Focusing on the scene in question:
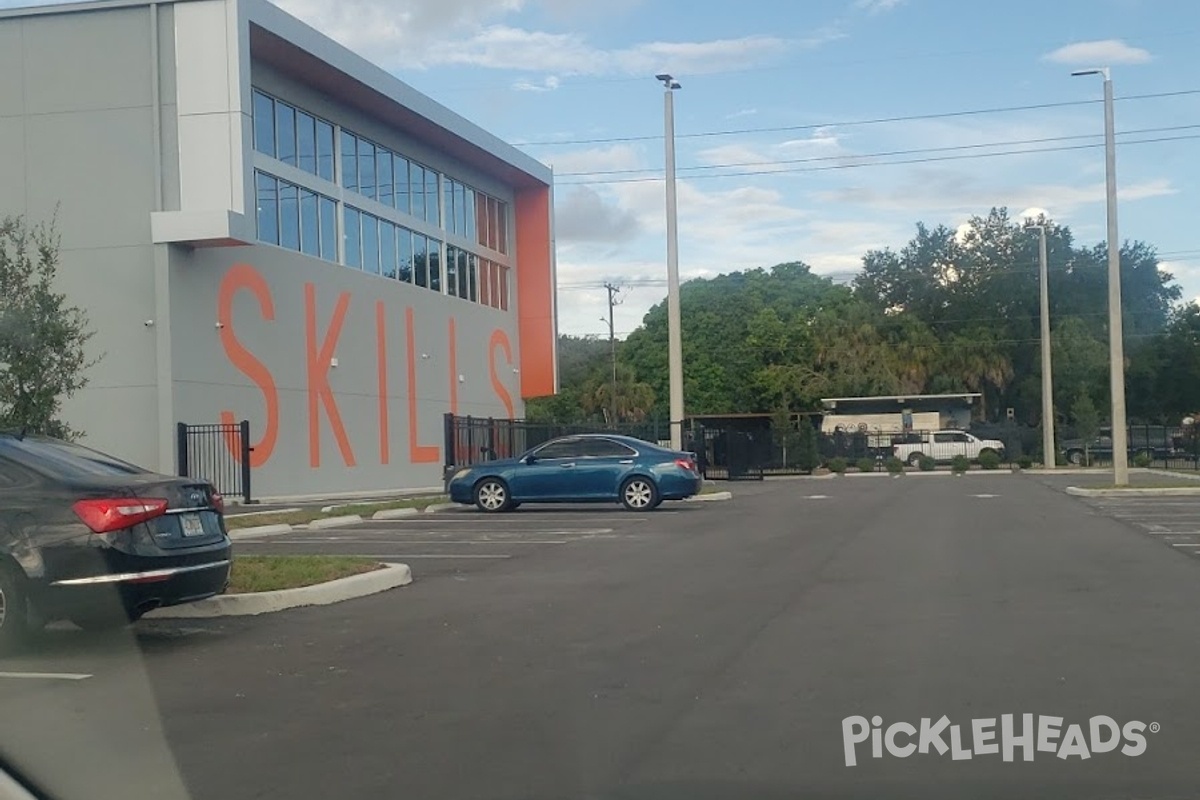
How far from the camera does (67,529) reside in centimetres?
928

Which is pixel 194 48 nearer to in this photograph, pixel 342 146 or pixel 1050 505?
pixel 342 146

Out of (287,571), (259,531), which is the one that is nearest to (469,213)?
(259,531)

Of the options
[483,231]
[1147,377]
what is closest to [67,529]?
[483,231]

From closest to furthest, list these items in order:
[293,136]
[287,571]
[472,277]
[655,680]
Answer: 1. [655,680]
2. [287,571]
3. [293,136]
4. [472,277]

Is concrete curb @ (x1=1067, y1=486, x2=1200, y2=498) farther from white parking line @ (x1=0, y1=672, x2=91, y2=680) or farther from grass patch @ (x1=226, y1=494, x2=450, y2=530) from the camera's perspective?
white parking line @ (x1=0, y1=672, x2=91, y2=680)

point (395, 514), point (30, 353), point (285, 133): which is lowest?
point (395, 514)

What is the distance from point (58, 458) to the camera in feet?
32.9

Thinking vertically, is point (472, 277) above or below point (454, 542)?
above

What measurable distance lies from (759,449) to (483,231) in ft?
41.5

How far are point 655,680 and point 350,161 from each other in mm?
31178

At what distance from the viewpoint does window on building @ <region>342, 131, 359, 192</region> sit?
122ft

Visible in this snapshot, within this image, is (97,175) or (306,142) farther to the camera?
(306,142)

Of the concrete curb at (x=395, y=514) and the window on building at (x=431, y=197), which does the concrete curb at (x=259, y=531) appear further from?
the window on building at (x=431, y=197)

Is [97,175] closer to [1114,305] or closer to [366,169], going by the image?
[366,169]
